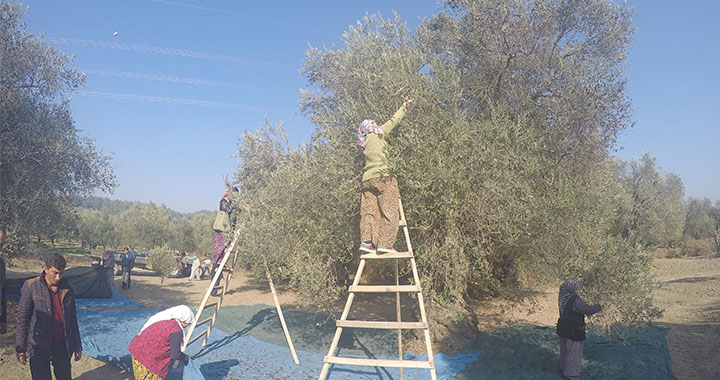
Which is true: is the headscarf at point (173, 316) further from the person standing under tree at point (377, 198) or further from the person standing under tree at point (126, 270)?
the person standing under tree at point (126, 270)

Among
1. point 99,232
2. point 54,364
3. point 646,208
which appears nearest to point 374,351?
point 54,364

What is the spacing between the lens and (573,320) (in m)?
6.66

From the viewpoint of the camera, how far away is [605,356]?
23.8ft

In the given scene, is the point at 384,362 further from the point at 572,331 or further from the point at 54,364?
the point at 54,364

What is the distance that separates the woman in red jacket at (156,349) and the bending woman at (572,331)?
5.91 meters

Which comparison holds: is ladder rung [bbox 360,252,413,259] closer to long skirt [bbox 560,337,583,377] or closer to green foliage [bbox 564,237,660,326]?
long skirt [bbox 560,337,583,377]

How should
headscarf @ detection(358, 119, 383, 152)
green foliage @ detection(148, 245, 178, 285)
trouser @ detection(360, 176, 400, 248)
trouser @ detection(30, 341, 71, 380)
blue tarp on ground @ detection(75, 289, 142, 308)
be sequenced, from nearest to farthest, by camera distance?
trouser @ detection(30, 341, 71, 380)
trouser @ detection(360, 176, 400, 248)
headscarf @ detection(358, 119, 383, 152)
blue tarp on ground @ detection(75, 289, 142, 308)
green foliage @ detection(148, 245, 178, 285)

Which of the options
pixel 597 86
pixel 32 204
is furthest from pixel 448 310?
pixel 32 204

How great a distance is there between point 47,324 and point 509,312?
1142 cm

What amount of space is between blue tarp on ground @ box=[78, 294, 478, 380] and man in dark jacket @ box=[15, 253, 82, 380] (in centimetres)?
183

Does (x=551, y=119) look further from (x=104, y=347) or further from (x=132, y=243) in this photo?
(x=132, y=243)

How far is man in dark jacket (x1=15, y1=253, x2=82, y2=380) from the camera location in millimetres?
4781

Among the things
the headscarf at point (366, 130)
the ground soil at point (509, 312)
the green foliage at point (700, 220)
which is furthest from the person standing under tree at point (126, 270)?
the green foliage at point (700, 220)

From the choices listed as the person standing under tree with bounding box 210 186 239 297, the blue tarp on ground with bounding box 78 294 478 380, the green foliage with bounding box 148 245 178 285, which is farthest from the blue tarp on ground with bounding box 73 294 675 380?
the green foliage with bounding box 148 245 178 285
